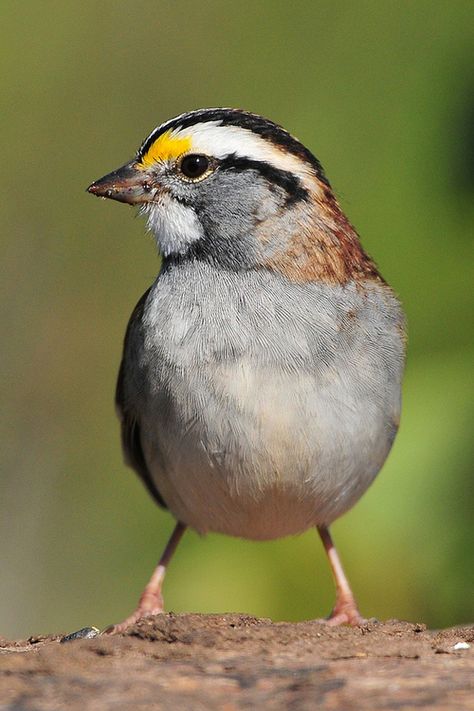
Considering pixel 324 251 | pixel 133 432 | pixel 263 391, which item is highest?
pixel 324 251

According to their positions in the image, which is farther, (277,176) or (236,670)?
(277,176)

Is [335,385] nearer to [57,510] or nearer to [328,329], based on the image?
[328,329]

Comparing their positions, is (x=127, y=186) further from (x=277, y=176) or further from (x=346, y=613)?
(x=346, y=613)

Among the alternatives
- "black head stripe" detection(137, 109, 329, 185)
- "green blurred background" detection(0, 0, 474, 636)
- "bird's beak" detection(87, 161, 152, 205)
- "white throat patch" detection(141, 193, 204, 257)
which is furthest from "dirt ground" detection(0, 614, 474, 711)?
"black head stripe" detection(137, 109, 329, 185)

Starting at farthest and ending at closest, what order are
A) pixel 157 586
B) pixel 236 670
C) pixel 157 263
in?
pixel 157 263 → pixel 157 586 → pixel 236 670

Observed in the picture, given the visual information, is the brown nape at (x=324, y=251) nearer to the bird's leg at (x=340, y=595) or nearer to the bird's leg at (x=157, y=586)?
the bird's leg at (x=340, y=595)

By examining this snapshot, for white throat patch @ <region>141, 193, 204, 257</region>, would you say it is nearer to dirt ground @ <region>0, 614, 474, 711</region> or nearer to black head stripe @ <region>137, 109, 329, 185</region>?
black head stripe @ <region>137, 109, 329, 185</region>

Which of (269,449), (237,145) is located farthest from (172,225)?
(269,449)
